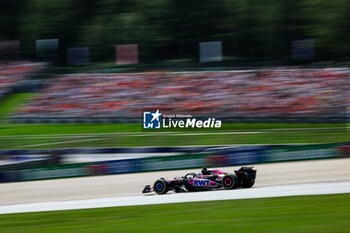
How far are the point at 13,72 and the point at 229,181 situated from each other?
23873mm

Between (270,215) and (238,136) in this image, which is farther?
(238,136)

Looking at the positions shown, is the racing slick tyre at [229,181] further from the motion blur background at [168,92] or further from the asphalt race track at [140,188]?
the motion blur background at [168,92]

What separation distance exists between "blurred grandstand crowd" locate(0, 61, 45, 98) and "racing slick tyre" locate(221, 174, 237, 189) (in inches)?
842

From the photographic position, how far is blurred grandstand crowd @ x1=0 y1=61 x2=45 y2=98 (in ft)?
95.6

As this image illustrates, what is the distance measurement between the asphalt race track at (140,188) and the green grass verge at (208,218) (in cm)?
73

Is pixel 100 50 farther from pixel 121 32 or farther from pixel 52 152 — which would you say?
pixel 52 152

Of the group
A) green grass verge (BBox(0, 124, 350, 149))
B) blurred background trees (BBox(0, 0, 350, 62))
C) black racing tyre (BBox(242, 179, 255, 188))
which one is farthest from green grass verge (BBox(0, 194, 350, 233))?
blurred background trees (BBox(0, 0, 350, 62))

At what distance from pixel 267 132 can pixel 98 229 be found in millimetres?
13403

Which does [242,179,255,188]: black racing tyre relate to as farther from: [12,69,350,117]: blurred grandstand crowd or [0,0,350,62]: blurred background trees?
[0,0,350,62]: blurred background trees

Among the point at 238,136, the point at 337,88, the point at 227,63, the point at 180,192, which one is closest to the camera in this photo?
the point at 180,192

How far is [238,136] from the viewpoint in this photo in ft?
63.5

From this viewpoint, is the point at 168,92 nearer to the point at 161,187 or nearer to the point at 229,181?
the point at 161,187

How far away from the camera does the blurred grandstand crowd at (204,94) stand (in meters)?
22.8

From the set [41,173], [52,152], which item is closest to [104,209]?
→ [41,173]
